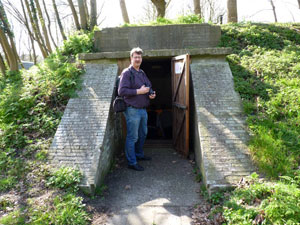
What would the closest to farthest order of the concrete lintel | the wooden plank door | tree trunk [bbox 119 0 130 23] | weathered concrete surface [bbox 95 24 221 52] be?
the wooden plank door < the concrete lintel < weathered concrete surface [bbox 95 24 221 52] < tree trunk [bbox 119 0 130 23]

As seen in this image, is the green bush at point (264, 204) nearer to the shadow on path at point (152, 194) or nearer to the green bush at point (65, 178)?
the shadow on path at point (152, 194)

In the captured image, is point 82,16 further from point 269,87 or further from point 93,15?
point 269,87

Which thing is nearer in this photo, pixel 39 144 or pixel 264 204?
pixel 264 204

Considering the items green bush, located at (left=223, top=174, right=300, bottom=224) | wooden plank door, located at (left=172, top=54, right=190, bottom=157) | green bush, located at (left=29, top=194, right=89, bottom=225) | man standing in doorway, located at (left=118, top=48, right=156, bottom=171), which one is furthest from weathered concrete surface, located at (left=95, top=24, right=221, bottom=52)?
green bush, located at (left=29, top=194, right=89, bottom=225)

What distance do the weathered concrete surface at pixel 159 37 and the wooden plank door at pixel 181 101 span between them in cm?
197

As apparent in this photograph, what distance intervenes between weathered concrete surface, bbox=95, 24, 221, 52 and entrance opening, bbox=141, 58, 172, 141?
784 mm

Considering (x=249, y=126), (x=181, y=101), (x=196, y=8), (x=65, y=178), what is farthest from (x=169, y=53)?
(x=196, y=8)

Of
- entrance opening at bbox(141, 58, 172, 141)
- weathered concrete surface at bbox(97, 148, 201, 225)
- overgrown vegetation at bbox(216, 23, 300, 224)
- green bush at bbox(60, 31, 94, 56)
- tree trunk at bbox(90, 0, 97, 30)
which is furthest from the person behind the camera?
tree trunk at bbox(90, 0, 97, 30)

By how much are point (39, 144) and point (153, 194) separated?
109 inches

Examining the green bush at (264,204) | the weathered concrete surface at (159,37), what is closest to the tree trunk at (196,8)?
the weathered concrete surface at (159,37)

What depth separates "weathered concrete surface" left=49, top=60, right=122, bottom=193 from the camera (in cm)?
428

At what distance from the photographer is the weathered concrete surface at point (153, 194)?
139 inches

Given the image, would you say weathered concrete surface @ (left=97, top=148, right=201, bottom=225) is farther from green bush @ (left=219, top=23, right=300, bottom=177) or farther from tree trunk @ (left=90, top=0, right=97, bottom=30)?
tree trunk @ (left=90, top=0, right=97, bottom=30)

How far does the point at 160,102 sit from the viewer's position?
12.2 meters
